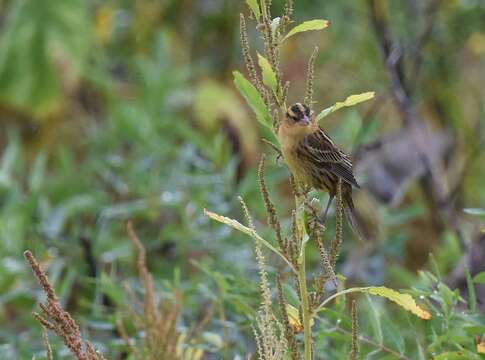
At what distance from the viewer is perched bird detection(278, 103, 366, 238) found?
1.74 metres

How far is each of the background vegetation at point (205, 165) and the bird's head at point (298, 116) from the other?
388mm

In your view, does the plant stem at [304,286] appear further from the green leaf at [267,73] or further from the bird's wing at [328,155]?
the bird's wing at [328,155]

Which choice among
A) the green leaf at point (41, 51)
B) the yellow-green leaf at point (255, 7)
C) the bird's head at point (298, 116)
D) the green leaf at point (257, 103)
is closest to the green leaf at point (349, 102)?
the green leaf at point (257, 103)

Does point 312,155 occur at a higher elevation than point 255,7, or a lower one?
lower

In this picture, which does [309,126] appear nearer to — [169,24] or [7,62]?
[7,62]

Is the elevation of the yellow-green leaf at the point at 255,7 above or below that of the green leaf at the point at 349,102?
above

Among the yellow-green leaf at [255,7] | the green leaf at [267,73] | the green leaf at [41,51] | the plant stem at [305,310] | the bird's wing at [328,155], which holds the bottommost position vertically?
the plant stem at [305,310]

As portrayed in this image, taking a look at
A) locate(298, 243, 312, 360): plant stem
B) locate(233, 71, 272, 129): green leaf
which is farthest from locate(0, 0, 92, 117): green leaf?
locate(298, 243, 312, 360): plant stem

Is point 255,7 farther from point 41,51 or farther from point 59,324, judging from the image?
point 41,51

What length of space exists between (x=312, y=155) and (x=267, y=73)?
0.55 m

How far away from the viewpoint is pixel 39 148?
16.3ft

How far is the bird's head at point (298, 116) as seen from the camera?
1846 mm

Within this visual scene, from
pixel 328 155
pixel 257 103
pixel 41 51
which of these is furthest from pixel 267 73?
pixel 41 51

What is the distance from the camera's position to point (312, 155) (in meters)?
2.02
